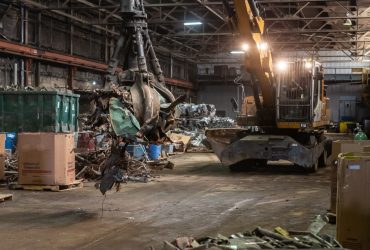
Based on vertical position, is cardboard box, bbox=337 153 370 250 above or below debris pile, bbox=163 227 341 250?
above

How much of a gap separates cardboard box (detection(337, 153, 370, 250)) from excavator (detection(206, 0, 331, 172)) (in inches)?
311

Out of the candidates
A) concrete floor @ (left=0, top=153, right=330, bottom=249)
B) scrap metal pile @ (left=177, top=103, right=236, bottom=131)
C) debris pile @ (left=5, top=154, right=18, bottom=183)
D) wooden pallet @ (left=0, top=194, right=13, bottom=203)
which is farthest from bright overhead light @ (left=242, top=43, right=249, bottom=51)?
scrap metal pile @ (left=177, top=103, right=236, bottom=131)

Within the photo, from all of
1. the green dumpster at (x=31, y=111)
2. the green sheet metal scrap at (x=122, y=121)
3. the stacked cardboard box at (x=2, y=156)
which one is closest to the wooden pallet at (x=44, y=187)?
the stacked cardboard box at (x=2, y=156)

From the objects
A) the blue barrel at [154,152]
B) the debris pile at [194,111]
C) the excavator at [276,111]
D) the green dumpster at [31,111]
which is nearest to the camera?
the excavator at [276,111]

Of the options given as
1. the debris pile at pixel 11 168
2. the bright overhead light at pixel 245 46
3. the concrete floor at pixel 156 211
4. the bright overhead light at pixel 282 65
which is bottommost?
the concrete floor at pixel 156 211

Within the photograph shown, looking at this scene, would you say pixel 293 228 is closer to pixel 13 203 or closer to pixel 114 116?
pixel 114 116

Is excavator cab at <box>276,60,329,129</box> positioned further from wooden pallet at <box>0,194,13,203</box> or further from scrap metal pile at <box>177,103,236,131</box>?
scrap metal pile at <box>177,103,236,131</box>

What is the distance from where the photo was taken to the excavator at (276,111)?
13.4m

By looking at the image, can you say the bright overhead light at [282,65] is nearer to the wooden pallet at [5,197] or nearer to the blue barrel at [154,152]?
the blue barrel at [154,152]

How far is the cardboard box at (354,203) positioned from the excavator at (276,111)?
789cm

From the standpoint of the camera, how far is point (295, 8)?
2439cm

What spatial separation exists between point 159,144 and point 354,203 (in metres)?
5.80

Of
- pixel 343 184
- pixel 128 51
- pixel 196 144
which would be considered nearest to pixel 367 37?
pixel 196 144

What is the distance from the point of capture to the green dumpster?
47.3 ft
